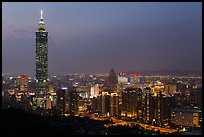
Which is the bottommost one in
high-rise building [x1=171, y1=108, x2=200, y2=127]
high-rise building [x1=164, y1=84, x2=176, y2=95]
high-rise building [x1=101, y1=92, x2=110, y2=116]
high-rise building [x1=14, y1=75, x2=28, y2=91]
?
high-rise building [x1=171, y1=108, x2=200, y2=127]

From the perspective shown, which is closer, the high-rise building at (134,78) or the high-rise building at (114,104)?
the high-rise building at (114,104)

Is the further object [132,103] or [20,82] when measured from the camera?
[20,82]

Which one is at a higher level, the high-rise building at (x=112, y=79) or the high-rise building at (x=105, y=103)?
the high-rise building at (x=112, y=79)

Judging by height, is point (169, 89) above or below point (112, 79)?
below

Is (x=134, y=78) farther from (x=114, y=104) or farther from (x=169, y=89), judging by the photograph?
(x=114, y=104)

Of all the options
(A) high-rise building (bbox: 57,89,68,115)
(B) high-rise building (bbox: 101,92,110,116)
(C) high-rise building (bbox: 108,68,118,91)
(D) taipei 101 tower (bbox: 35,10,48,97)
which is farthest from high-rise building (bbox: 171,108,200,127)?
(D) taipei 101 tower (bbox: 35,10,48,97)

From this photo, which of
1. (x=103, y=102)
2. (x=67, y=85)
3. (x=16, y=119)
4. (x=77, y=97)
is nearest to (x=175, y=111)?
(x=103, y=102)

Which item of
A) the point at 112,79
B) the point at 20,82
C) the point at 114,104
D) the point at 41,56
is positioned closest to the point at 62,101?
the point at 114,104

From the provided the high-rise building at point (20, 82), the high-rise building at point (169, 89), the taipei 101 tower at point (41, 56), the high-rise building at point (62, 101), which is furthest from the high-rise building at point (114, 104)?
the taipei 101 tower at point (41, 56)

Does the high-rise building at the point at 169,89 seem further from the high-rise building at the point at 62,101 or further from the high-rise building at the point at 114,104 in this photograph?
the high-rise building at the point at 62,101

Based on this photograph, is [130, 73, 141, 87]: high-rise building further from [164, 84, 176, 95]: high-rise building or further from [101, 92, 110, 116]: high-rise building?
[101, 92, 110, 116]: high-rise building

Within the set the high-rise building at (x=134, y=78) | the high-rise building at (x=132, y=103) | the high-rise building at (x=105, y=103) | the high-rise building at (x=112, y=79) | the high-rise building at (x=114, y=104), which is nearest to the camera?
the high-rise building at (x=132, y=103)
